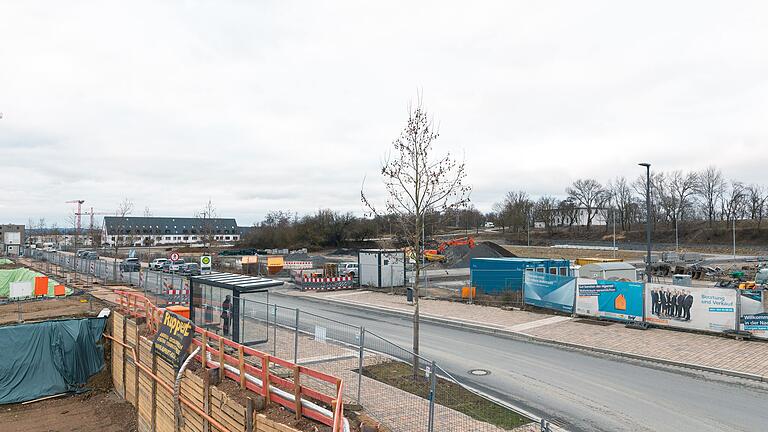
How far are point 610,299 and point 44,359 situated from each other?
22168mm

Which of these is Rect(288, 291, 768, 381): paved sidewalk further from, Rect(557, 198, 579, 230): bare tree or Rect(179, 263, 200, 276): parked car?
Rect(557, 198, 579, 230): bare tree

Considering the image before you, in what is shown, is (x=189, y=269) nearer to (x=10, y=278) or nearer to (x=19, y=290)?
(x=10, y=278)

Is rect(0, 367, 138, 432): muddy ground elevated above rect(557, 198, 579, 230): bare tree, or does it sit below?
below

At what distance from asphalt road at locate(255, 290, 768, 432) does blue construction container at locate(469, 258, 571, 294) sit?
11.4 meters

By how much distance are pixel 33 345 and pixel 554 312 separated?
21419 mm

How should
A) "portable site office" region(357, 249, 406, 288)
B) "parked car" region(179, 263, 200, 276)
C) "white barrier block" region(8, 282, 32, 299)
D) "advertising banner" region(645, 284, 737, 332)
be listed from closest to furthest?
1. "advertising banner" region(645, 284, 737, 332)
2. "white barrier block" region(8, 282, 32, 299)
3. "portable site office" region(357, 249, 406, 288)
4. "parked car" region(179, 263, 200, 276)

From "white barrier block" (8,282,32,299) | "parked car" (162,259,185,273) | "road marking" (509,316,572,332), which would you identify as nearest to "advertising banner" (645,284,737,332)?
"road marking" (509,316,572,332)

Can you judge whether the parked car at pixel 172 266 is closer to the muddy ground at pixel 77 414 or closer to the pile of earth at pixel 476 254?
the pile of earth at pixel 476 254

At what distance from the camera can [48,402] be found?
19.3 metres

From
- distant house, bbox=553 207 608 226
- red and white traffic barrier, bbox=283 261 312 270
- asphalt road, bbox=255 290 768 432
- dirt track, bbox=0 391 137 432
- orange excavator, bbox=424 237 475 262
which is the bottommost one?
dirt track, bbox=0 391 137 432

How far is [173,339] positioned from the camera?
1488 centimetres

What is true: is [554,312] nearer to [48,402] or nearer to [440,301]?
[440,301]

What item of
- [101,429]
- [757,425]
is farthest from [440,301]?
[757,425]

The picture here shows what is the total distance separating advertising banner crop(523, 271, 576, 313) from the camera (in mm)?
23484
